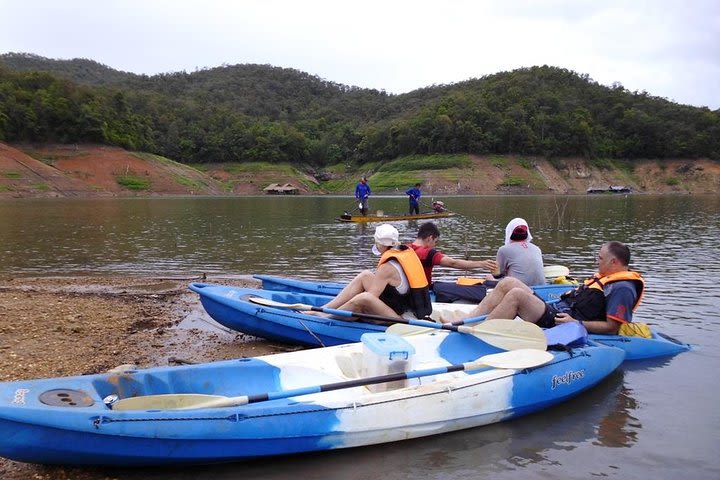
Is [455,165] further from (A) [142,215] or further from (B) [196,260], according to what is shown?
(B) [196,260]

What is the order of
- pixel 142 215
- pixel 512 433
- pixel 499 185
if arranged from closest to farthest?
pixel 512 433 < pixel 142 215 < pixel 499 185

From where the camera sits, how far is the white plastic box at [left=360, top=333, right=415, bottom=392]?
6.34m

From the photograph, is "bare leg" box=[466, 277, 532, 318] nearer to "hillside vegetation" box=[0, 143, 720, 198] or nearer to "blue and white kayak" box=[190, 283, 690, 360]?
"blue and white kayak" box=[190, 283, 690, 360]

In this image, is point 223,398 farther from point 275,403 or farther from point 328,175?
point 328,175

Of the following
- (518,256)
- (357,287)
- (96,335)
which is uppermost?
(518,256)

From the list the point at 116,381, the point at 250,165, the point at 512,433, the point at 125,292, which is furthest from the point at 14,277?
the point at 250,165

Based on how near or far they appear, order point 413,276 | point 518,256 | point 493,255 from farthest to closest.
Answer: point 493,255, point 518,256, point 413,276

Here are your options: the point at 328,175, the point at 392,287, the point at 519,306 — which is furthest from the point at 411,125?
the point at 519,306

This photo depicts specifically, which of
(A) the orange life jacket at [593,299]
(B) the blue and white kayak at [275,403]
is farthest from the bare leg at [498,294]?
(B) the blue and white kayak at [275,403]

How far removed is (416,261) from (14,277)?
13.2 meters

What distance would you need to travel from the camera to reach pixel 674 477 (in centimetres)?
579

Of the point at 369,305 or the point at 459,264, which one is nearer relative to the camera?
the point at 369,305

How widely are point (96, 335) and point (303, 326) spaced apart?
12.2 ft

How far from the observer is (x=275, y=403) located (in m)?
5.86
